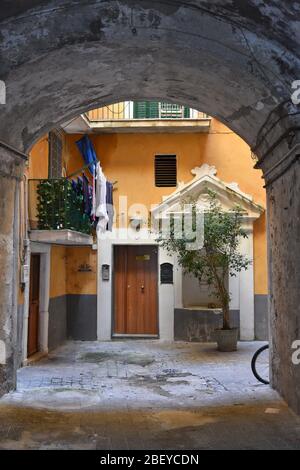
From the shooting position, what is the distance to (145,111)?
46.4ft

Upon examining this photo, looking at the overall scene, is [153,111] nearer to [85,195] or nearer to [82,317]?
[85,195]

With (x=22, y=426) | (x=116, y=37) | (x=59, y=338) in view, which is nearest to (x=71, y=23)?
(x=116, y=37)

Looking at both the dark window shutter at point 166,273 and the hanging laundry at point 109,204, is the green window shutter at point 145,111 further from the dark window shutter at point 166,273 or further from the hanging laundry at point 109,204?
the dark window shutter at point 166,273

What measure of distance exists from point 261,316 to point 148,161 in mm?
5115

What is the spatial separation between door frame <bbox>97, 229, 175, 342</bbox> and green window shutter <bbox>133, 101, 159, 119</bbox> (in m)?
3.28

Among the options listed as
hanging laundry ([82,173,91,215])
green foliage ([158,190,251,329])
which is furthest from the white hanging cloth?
green foliage ([158,190,251,329])

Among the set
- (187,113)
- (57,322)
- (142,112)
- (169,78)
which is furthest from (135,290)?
(169,78)

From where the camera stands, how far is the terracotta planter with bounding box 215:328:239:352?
1142 cm

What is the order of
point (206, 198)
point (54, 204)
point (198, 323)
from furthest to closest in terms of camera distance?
point (206, 198)
point (198, 323)
point (54, 204)

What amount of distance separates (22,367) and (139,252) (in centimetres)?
530

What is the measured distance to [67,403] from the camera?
651 centimetres

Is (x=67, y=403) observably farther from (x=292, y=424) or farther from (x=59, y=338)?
(x=59, y=338)

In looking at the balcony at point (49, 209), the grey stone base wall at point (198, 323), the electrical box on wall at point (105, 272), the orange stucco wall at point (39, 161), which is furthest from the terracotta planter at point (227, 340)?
the orange stucco wall at point (39, 161)

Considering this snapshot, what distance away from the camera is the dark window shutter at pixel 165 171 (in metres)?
13.8
